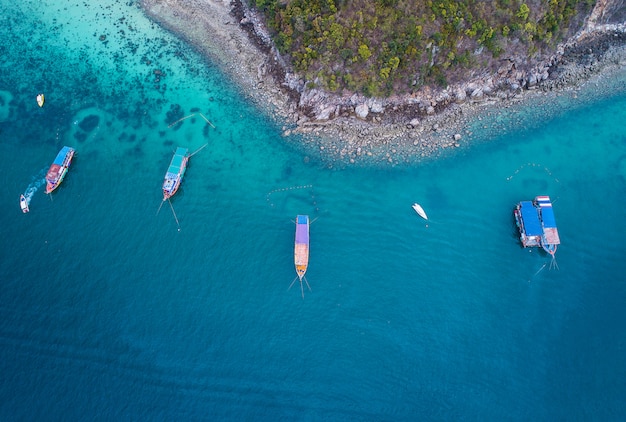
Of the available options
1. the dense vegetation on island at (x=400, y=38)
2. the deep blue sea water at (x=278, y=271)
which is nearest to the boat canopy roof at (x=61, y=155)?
the deep blue sea water at (x=278, y=271)

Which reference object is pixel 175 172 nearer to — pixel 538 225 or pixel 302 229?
pixel 302 229

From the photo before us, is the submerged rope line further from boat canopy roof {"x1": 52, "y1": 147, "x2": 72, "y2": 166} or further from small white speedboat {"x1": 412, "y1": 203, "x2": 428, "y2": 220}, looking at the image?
boat canopy roof {"x1": 52, "y1": 147, "x2": 72, "y2": 166}

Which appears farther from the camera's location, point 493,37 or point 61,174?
point 493,37

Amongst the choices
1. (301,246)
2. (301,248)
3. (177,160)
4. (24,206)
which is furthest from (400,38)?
(24,206)

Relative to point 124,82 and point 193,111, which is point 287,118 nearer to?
point 193,111

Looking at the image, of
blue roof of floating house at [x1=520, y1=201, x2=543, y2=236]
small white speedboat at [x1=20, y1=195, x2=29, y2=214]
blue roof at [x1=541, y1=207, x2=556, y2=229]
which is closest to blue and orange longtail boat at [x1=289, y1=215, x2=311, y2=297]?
blue roof of floating house at [x1=520, y1=201, x2=543, y2=236]

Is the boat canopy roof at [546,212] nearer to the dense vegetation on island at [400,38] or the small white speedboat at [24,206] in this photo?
the dense vegetation on island at [400,38]

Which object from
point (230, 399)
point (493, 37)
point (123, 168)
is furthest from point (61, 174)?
point (493, 37)
